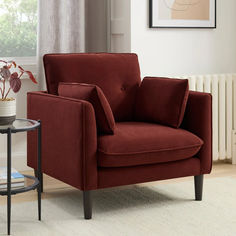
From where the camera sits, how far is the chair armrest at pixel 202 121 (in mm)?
3355

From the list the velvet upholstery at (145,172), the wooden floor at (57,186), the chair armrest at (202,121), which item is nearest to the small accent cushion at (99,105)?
the velvet upholstery at (145,172)

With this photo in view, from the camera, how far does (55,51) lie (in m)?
4.21

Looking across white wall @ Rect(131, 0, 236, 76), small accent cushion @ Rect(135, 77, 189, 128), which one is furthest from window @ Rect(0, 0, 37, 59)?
small accent cushion @ Rect(135, 77, 189, 128)

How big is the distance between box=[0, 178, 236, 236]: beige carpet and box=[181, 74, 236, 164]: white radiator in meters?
0.71

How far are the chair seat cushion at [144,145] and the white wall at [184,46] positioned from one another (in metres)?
1.02

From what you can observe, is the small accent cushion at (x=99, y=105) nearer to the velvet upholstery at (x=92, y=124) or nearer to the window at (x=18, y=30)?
the velvet upholstery at (x=92, y=124)

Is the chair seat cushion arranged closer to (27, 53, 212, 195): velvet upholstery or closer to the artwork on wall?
(27, 53, 212, 195): velvet upholstery

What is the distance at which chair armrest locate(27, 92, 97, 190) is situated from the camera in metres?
2.98

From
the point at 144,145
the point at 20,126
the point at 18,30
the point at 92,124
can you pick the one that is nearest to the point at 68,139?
the point at 92,124

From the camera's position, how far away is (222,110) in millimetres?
4414

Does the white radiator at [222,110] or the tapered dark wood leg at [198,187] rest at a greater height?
the white radiator at [222,110]

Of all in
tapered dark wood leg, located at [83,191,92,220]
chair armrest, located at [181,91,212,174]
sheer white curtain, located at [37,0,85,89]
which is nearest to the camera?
tapered dark wood leg, located at [83,191,92,220]

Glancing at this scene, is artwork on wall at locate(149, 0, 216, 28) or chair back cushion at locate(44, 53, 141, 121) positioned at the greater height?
artwork on wall at locate(149, 0, 216, 28)

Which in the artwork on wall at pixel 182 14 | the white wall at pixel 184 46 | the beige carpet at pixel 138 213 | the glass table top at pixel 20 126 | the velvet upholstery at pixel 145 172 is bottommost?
the beige carpet at pixel 138 213
